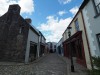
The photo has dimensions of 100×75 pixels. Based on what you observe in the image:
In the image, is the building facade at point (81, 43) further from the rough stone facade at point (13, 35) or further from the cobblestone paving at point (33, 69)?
the rough stone facade at point (13, 35)

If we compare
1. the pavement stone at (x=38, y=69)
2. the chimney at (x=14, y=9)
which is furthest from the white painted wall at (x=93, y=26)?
the chimney at (x=14, y=9)

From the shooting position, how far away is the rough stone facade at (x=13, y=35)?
14211 mm

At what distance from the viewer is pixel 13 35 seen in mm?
15336

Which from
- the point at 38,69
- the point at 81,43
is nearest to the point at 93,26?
the point at 81,43

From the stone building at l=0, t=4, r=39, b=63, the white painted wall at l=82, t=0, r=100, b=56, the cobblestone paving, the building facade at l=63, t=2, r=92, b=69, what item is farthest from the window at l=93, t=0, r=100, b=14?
the stone building at l=0, t=4, r=39, b=63

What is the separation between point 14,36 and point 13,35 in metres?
0.31

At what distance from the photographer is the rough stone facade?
14.2 metres

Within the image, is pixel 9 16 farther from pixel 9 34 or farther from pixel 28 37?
pixel 28 37

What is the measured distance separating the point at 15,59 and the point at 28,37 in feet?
13.7

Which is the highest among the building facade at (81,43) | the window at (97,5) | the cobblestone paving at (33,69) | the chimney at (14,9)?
the chimney at (14,9)

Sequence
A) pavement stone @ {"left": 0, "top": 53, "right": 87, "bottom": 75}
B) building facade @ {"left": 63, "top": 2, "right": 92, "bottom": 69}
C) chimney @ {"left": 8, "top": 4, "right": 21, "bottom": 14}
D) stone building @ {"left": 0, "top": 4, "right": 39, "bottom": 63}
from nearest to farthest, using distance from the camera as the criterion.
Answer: pavement stone @ {"left": 0, "top": 53, "right": 87, "bottom": 75}
building facade @ {"left": 63, "top": 2, "right": 92, "bottom": 69}
stone building @ {"left": 0, "top": 4, "right": 39, "bottom": 63}
chimney @ {"left": 8, "top": 4, "right": 21, "bottom": 14}

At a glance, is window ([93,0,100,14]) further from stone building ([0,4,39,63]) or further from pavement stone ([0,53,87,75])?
stone building ([0,4,39,63])

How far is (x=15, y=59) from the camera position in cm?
1391

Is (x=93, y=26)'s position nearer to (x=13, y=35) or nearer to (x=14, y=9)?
(x=13, y=35)
